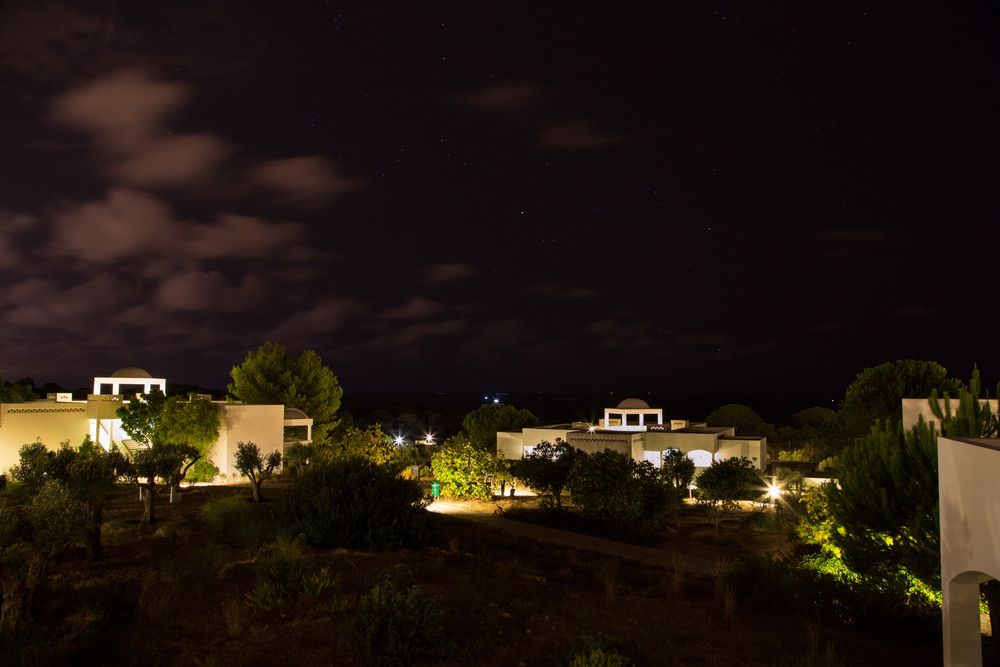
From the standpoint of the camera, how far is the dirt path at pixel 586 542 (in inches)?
642

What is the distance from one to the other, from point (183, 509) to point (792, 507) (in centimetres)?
1957

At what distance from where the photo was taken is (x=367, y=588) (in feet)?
30.2

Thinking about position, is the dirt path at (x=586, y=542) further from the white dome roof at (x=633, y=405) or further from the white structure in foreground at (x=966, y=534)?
the white dome roof at (x=633, y=405)

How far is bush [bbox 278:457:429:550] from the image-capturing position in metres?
12.1

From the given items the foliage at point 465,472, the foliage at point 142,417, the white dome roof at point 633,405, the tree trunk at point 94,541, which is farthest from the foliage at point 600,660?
the white dome roof at point 633,405

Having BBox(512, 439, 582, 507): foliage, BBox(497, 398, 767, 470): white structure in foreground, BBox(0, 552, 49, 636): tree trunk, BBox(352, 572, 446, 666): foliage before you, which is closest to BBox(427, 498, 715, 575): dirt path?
BBox(512, 439, 582, 507): foliage

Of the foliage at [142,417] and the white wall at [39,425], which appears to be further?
the foliage at [142,417]

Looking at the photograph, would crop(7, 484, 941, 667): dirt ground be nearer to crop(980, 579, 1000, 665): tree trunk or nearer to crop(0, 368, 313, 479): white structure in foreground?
crop(980, 579, 1000, 665): tree trunk

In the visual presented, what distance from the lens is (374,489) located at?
1300cm

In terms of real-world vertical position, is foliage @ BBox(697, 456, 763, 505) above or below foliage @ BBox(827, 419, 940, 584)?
below

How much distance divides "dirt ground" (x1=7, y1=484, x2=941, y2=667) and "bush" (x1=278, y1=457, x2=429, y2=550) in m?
0.53

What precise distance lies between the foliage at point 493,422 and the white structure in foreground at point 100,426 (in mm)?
17351

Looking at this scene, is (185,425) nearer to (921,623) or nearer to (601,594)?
(601,594)

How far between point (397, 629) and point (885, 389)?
3046cm
